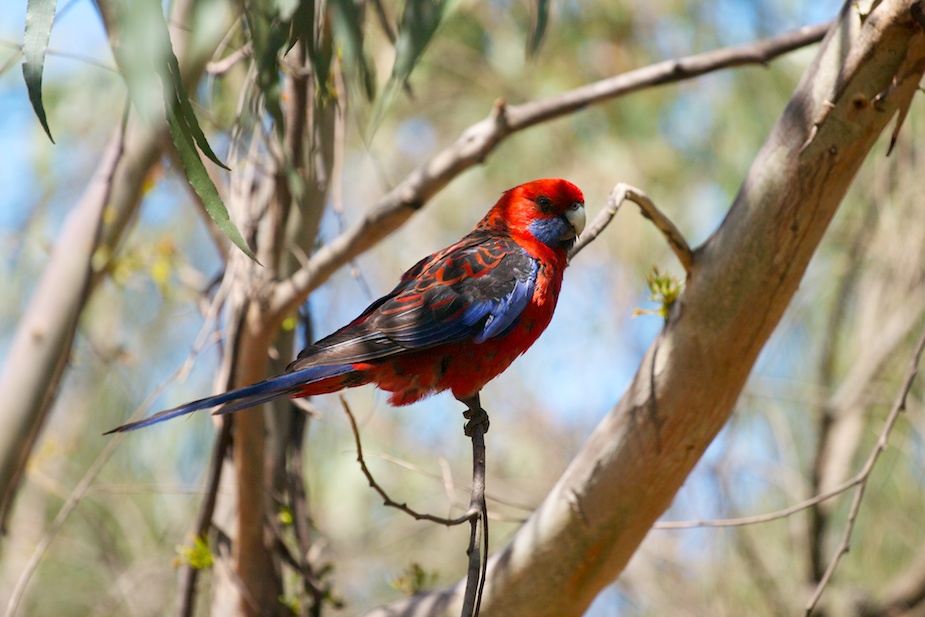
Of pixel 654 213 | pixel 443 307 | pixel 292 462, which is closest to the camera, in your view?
pixel 654 213

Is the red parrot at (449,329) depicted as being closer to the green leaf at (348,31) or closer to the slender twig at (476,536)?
the slender twig at (476,536)

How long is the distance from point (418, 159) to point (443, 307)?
363 cm

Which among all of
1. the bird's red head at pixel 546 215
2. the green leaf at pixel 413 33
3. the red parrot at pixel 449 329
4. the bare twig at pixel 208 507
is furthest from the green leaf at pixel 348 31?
the bare twig at pixel 208 507

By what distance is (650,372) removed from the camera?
6.84 feet

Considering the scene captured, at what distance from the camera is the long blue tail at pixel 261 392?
1.66 metres

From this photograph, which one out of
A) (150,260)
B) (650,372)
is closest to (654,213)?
(650,372)

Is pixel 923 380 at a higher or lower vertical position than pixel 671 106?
lower

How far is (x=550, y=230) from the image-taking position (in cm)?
254

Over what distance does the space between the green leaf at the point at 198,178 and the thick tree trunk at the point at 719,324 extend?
3.35 feet

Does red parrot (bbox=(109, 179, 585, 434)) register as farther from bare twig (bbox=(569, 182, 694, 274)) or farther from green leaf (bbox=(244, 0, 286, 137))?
green leaf (bbox=(244, 0, 286, 137))

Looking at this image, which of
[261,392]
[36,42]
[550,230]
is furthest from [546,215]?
[36,42]

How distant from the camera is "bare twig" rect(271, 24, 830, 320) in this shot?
2.36m

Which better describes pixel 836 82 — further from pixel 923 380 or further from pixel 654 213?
pixel 923 380

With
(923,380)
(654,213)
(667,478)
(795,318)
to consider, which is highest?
(795,318)
